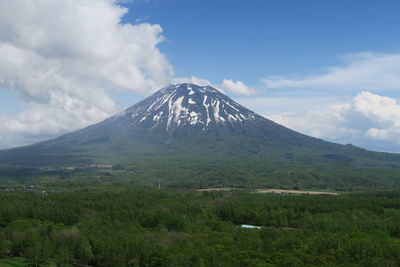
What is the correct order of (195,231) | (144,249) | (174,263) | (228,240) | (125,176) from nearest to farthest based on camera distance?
(174,263)
(144,249)
(228,240)
(195,231)
(125,176)

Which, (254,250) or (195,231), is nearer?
(254,250)

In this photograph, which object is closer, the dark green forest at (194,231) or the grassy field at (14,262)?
the dark green forest at (194,231)

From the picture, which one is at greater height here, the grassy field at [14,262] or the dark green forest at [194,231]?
the dark green forest at [194,231]

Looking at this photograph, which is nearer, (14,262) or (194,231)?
(14,262)

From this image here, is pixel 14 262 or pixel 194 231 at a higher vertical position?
pixel 194 231

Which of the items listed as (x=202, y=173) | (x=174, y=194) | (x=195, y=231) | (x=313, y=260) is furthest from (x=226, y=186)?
(x=313, y=260)

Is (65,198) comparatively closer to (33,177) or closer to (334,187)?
(33,177)

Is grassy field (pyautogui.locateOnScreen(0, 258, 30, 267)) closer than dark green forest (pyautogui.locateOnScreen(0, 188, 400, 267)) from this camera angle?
No

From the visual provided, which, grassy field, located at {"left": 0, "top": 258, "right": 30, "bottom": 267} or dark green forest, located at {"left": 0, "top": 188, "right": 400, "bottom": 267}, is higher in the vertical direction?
dark green forest, located at {"left": 0, "top": 188, "right": 400, "bottom": 267}
